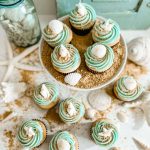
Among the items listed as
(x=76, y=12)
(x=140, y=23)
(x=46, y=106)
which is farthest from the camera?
(x=140, y=23)

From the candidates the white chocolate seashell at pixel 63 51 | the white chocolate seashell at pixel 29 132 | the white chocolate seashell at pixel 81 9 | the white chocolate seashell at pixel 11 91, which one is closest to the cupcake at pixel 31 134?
the white chocolate seashell at pixel 29 132

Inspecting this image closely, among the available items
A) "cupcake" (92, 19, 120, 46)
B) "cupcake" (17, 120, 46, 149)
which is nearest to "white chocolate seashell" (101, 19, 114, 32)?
"cupcake" (92, 19, 120, 46)

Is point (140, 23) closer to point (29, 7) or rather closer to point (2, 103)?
point (29, 7)

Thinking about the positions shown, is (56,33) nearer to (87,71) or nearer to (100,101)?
(87,71)

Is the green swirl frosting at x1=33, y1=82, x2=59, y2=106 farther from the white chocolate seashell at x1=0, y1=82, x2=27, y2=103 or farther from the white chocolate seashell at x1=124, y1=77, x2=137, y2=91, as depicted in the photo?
the white chocolate seashell at x1=124, y1=77, x2=137, y2=91

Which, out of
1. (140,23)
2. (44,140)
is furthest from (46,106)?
(140,23)

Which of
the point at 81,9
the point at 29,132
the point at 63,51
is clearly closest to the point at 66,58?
the point at 63,51
